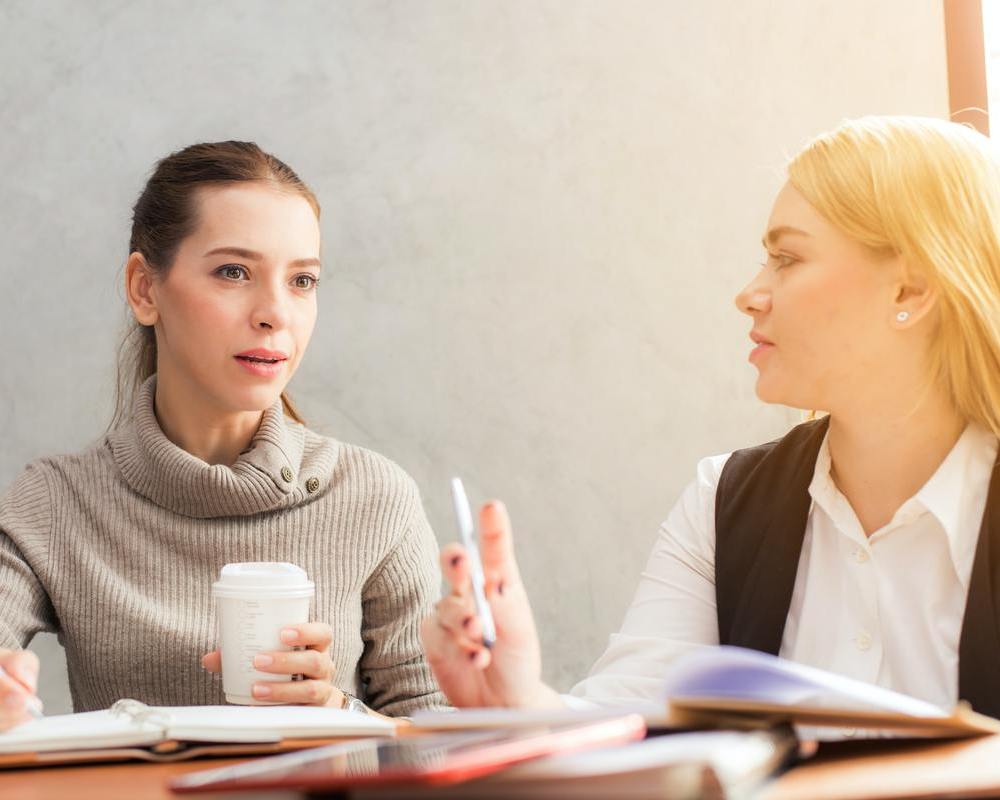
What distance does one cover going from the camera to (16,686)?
99cm

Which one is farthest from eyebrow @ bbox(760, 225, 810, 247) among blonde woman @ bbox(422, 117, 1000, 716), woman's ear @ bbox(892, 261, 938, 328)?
woman's ear @ bbox(892, 261, 938, 328)

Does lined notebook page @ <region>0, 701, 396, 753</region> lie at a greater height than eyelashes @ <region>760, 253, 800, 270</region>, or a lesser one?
lesser

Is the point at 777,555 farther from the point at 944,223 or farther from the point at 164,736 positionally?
the point at 164,736

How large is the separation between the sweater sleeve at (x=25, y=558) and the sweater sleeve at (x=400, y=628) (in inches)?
18.1

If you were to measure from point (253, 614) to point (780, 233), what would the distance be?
81 centimetres

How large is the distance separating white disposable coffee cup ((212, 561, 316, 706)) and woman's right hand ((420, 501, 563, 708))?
20 centimetres

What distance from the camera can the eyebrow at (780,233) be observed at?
4.65ft

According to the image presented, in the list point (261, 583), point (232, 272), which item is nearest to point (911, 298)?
point (261, 583)

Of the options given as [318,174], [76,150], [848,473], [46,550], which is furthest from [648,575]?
[76,150]

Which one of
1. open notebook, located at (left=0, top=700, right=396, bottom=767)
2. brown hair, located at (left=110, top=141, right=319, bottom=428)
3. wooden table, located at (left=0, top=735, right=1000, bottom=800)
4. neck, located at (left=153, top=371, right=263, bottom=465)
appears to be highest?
brown hair, located at (left=110, top=141, right=319, bottom=428)

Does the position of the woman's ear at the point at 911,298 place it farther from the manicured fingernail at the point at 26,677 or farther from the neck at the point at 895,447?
the manicured fingernail at the point at 26,677

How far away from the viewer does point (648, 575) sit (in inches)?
59.3

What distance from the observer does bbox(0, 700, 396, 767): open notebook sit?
0.92 m

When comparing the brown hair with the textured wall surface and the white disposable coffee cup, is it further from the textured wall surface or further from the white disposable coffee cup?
the white disposable coffee cup
